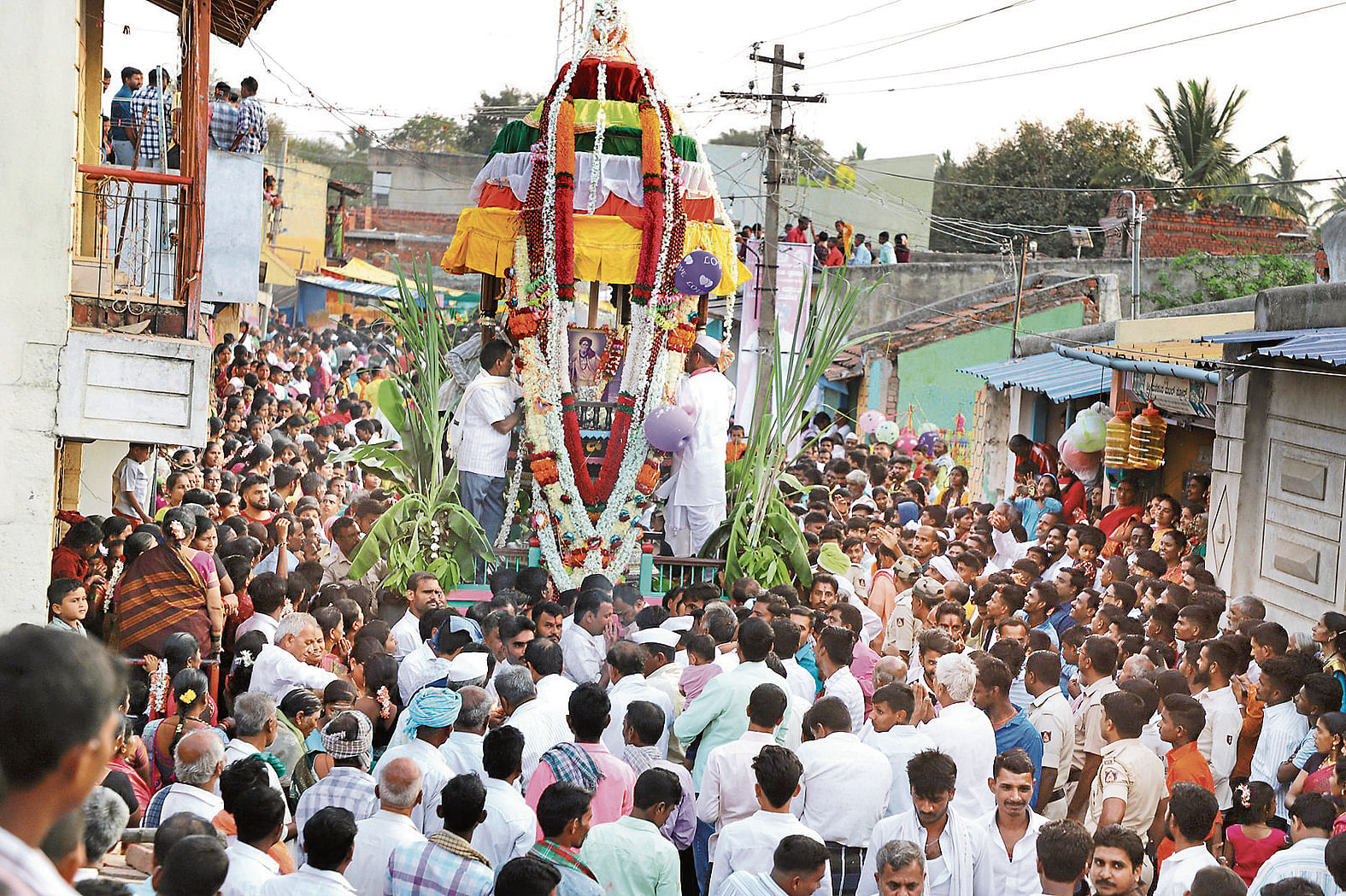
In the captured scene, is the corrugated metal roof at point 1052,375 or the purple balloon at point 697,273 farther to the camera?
the corrugated metal roof at point 1052,375

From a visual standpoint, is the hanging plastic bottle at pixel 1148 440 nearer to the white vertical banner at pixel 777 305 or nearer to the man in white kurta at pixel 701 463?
the man in white kurta at pixel 701 463

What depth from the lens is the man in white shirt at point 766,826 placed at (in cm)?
467

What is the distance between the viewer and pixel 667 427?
10.1m

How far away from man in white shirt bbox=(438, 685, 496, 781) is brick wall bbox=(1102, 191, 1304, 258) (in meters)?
20.8

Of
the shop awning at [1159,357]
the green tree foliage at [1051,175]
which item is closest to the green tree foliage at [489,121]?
the green tree foliage at [1051,175]

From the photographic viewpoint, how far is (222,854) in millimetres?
3607

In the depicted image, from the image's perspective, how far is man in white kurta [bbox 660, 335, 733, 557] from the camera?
10.5 m

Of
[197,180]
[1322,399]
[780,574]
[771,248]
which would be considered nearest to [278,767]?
[197,180]

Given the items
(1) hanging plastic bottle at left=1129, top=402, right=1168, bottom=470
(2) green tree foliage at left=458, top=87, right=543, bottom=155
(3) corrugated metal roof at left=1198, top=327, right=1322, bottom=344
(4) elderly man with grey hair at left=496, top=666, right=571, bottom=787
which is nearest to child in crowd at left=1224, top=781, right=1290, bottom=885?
(4) elderly man with grey hair at left=496, top=666, right=571, bottom=787

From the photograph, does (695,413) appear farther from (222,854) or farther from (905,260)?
(905,260)

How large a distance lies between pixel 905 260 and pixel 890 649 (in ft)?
63.6

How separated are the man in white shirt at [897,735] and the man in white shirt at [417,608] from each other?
8.44 ft

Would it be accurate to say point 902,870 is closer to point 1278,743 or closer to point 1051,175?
point 1278,743

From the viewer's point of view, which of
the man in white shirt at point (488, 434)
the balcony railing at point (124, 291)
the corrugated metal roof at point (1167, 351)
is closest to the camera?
the balcony railing at point (124, 291)
